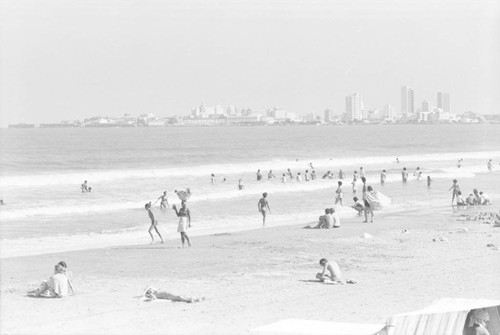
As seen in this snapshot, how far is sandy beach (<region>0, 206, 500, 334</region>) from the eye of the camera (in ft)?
42.4

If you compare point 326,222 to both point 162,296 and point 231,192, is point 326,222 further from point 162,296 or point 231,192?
point 231,192

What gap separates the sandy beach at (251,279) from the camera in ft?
42.4

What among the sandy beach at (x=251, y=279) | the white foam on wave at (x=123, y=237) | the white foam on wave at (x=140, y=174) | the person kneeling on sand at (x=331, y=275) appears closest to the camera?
the sandy beach at (x=251, y=279)

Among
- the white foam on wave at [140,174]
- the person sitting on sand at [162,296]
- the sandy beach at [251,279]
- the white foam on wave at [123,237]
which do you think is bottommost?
the white foam on wave at [123,237]

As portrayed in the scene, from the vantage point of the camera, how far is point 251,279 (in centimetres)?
1653

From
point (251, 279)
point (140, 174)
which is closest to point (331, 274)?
point (251, 279)

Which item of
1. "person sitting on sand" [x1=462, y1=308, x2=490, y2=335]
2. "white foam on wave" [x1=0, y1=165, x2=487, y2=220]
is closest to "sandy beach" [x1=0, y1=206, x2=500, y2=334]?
"person sitting on sand" [x1=462, y1=308, x2=490, y2=335]

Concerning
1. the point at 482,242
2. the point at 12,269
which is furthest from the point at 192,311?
the point at 482,242

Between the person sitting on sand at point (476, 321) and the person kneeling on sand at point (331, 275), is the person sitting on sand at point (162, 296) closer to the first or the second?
the person kneeling on sand at point (331, 275)

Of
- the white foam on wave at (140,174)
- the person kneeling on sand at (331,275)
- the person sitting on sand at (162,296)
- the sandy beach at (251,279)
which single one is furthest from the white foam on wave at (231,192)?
the person kneeling on sand at (331,275)

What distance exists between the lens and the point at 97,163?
87.8 metres

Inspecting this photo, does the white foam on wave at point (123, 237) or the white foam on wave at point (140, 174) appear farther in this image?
the white foam on wave at point (140, 174)

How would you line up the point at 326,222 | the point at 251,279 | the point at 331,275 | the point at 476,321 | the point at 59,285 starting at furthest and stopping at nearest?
the point at 326,222 → the point at 251,279 → the point at 331,275 → the point at 59,285 → the point at 476,321

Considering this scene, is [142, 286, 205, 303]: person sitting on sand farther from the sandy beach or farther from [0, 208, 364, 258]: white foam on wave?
[0, 208, 364, 258]: white foam on wave
